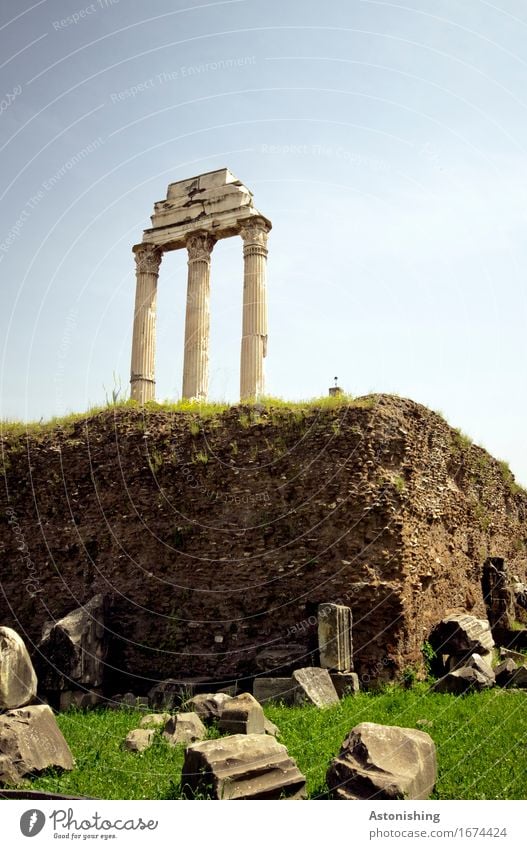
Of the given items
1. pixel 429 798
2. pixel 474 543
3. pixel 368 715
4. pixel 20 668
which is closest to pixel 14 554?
pixel 20 668

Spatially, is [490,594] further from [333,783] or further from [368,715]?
[333,783]

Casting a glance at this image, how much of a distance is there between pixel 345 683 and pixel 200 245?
13.8 meters

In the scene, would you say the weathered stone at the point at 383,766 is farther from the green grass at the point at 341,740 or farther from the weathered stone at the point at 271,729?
the weathered stone at the point at 271,729

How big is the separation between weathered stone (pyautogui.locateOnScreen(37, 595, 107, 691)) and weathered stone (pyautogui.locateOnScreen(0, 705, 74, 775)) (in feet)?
12.8

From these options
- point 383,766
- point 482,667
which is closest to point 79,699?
point 482,667

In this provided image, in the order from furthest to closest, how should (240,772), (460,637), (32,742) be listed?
1. (460,637)
2. (32,742)
3. (240,772)

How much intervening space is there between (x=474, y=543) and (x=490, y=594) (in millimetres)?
1076

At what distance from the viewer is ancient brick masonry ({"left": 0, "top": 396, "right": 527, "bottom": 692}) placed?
11648 mm

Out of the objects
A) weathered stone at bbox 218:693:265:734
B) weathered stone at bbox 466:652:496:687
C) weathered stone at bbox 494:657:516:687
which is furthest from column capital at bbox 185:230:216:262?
weathered stone at bbox 218:693:265:734

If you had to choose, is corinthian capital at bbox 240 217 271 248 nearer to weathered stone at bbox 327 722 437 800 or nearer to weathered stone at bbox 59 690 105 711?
weathered stone at bbox 59 690 105 711

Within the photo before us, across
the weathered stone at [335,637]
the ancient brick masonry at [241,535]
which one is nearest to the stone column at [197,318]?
the ancient brick masonry at [241,535]

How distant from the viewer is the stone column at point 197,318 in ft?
64.3

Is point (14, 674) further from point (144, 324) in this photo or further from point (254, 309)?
point (144, 324)

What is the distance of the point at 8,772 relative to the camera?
6.83 metres
